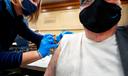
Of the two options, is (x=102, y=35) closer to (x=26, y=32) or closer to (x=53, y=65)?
(x=53, y=65)

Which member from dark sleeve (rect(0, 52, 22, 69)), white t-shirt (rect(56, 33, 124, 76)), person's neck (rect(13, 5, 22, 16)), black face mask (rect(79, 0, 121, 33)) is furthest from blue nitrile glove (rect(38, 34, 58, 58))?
black face mask (rect(79, 0, 121, 33))

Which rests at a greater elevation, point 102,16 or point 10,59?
point 102,16

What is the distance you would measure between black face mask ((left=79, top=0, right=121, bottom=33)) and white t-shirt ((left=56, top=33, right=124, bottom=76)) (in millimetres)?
75

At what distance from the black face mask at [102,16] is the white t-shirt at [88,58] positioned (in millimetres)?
75

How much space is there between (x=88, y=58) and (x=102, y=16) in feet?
0.85

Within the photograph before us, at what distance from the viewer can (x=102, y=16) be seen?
1.21 meters

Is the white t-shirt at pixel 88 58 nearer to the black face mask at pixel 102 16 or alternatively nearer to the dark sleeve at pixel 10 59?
the black face mask at pixel 102 16

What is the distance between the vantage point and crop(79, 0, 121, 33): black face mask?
3.91ft

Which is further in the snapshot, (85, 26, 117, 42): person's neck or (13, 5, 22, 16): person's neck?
(13, 5, 22, 16): person's neck

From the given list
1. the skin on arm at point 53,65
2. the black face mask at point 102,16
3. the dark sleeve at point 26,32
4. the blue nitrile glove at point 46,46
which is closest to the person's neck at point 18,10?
the dark sleeve at point 26,32

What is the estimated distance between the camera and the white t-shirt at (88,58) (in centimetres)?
113

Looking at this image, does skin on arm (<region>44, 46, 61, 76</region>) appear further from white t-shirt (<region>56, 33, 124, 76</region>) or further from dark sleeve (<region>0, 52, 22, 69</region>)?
dark sleeve (<region>0, 52, 22, 69</region>)

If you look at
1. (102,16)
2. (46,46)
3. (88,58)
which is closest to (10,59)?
(46,46)

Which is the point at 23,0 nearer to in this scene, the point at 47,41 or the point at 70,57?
the point at 47,41
